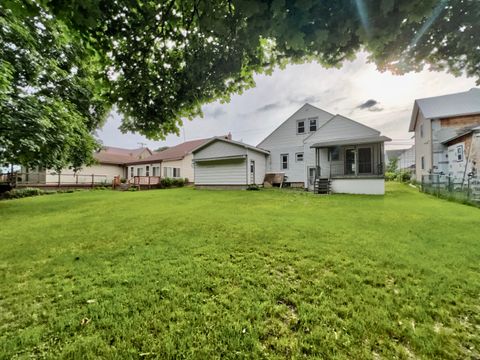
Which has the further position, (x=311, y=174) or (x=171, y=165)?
(x=171, y=165)

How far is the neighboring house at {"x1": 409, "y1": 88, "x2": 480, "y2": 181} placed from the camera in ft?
51.0

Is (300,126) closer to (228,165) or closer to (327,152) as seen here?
(327,152)

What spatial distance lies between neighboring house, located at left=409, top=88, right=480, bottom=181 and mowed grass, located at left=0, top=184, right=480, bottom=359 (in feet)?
47.3

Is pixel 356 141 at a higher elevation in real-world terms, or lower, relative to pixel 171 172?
higher

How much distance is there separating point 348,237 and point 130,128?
16.1ft

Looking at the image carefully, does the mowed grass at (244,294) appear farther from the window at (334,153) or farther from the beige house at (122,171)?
the beige house at (122,171)

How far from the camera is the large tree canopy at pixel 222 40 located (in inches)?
80.5

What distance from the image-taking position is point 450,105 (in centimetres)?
1738

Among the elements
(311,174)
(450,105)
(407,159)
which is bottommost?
(311,174)

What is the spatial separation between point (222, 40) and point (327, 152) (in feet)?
51.0

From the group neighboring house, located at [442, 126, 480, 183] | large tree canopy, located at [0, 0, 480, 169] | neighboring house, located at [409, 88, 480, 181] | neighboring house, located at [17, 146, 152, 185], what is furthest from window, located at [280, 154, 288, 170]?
large tree canopy, located at [0, 0, 480, 169]

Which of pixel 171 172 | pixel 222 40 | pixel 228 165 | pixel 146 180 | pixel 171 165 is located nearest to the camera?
pixel 222 40

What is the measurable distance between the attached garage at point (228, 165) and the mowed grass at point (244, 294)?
11.4 m

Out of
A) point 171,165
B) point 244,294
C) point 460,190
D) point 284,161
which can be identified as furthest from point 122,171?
point 460,190
